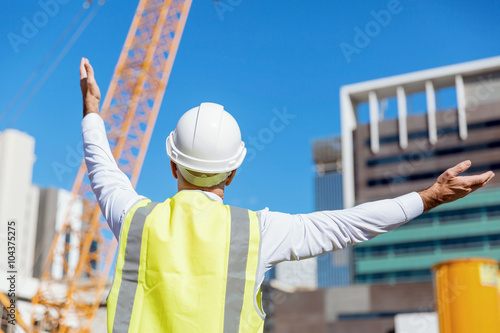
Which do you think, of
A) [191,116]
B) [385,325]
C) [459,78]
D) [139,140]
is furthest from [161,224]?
[459,78]

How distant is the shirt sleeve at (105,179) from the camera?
6.64 ft

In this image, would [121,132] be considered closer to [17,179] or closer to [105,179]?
[105,179]

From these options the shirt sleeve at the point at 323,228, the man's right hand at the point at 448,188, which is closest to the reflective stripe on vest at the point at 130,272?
the shirt sleeve at the point at 323,228

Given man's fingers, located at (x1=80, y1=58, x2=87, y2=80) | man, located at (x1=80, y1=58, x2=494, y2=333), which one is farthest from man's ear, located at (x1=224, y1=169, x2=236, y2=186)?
man's fingers, located at (x1=80, y1=58, x2=87, y2=80)

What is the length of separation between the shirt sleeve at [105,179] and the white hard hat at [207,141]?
0.63 feet

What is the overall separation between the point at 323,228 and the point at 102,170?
73cm

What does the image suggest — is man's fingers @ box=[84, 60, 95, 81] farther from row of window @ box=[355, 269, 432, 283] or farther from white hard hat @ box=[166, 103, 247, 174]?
row of window @ box=[355, 269, 432, 283]

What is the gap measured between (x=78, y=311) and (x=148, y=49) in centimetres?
1267

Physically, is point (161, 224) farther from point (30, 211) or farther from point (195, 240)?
point (30, 211)

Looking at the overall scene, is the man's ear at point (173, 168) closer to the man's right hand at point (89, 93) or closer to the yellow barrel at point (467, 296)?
the man's right hand at point (89, 93)

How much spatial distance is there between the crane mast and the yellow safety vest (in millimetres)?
29079

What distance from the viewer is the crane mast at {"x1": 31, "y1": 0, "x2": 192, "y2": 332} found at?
30.7 meters

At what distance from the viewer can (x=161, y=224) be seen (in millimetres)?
1904

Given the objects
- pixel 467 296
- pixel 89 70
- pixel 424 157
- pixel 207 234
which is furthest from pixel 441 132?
pixel 207 234
